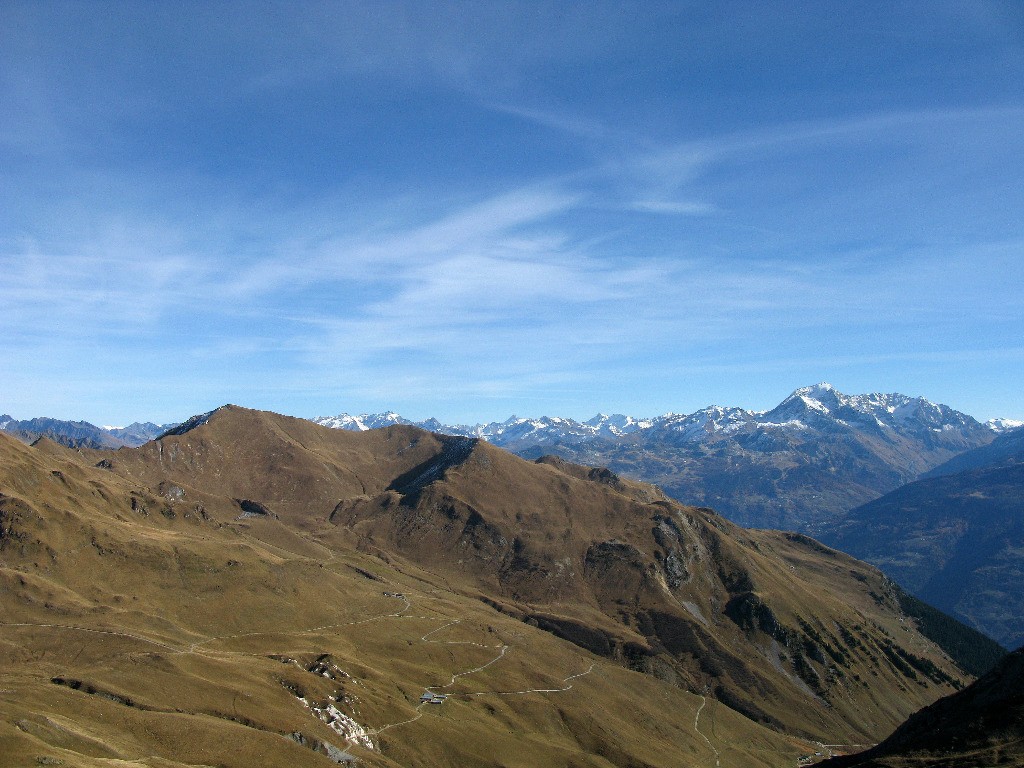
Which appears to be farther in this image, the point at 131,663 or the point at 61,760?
the point at 131,663

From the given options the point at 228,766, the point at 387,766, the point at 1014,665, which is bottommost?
the point at 387,766

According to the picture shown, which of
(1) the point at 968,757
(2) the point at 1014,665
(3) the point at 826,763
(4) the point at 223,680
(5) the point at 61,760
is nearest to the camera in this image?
(5) the point at 61,760

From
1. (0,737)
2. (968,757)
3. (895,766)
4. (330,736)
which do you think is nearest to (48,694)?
(0,737)

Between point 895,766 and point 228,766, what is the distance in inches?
5295

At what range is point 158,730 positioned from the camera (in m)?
157

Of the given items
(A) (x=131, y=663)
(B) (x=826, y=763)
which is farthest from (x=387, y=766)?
(B) (x=826, y=763)

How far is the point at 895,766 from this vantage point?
5512 inches

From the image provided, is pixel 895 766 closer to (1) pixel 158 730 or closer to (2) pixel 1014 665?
(2) pixel 1014 665

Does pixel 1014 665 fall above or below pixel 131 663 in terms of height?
above

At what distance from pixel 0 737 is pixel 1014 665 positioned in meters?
210

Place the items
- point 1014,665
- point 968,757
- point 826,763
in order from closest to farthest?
point 968,757, point 1014,665, point 826,763

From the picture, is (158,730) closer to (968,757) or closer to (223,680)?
(223,680)

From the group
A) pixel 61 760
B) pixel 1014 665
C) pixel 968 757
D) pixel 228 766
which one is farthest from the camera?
pixel 1014 665

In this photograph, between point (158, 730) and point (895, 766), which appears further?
A: point (158, 730)
